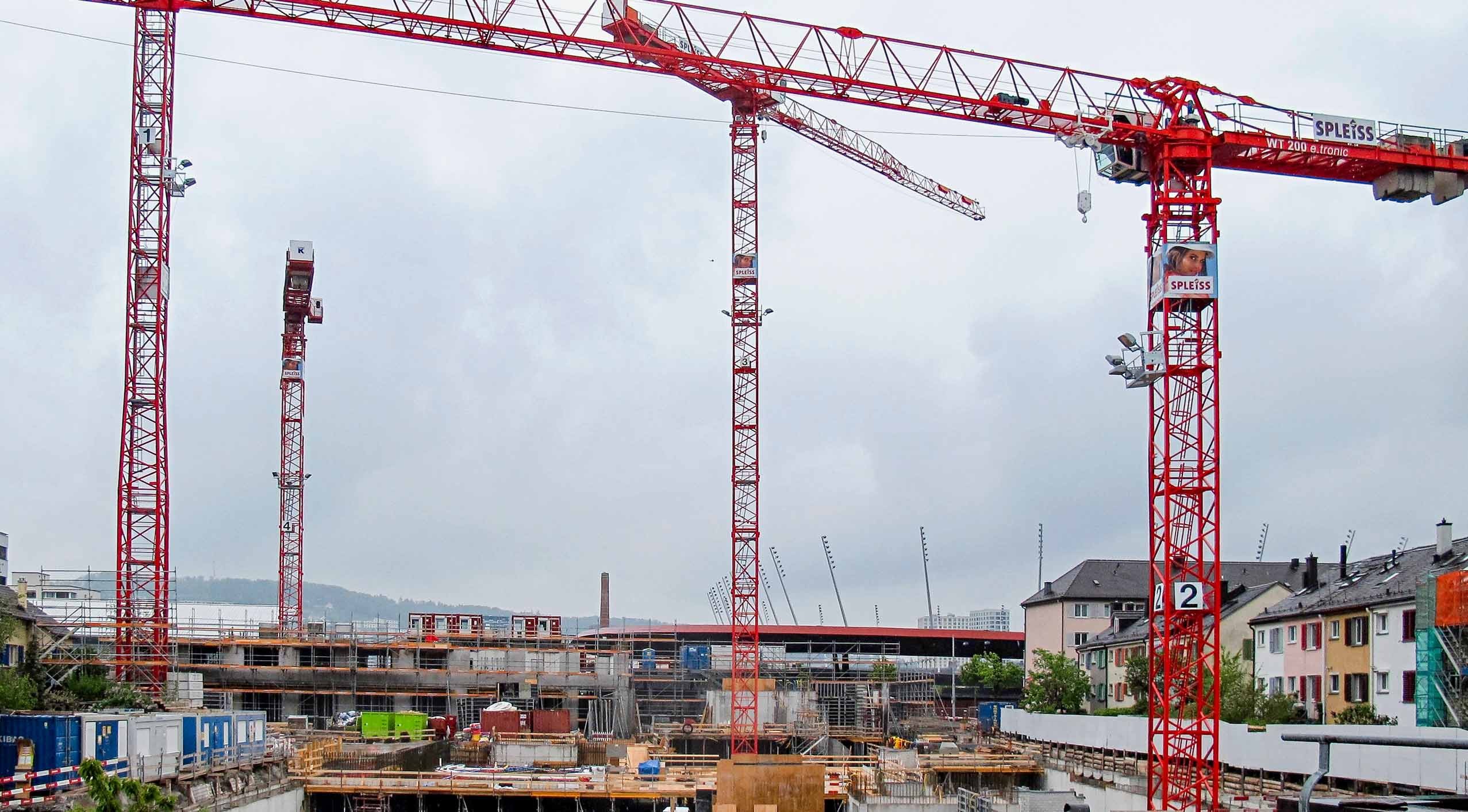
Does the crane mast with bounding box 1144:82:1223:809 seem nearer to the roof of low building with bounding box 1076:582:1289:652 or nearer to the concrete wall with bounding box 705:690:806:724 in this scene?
the roof of low building with bounding box 1076:582:1289:652

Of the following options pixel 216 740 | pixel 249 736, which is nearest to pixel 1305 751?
pixel 216 740

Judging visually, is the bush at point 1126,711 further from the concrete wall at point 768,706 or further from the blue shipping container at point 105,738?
the blue shipping container at point 105,738

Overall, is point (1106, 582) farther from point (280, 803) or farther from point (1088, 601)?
point (280, 803)

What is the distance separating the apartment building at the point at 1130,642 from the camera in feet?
240

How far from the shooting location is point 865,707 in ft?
301

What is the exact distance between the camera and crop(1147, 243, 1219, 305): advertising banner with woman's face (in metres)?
49.4

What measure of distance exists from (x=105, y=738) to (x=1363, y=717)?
133 ft

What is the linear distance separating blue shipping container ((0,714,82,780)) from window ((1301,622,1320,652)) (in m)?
45.9

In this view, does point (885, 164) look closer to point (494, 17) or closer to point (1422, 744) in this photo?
point (494, 17)

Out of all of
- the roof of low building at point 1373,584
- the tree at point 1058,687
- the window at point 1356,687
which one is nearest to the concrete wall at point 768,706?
the tree at point 1058,687

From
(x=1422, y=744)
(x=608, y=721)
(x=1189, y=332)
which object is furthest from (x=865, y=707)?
(x=1422, y=744)

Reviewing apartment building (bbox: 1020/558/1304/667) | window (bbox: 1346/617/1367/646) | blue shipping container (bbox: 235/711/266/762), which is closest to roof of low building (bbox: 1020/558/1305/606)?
apartment building (bbox: 1020/558/1304/667)

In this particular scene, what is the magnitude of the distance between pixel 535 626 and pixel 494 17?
167 ft

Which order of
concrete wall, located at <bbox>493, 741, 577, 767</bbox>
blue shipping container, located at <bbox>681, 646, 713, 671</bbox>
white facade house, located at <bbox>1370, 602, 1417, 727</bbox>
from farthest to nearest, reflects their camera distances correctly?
blue shipping container, located at <bbox>681, 646, 713, 671</bbox>, concrete wall, located at <bbox>493, 741, 577, 767</bbox>, white facade house, located at <bbox>1370, 602, 1417, 727</bbox>
